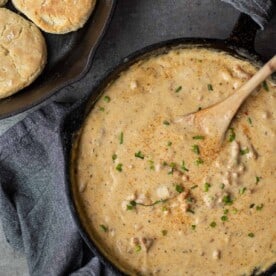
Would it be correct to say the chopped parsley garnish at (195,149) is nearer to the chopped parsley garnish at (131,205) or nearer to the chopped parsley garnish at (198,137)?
the chopped parsley garnish at (198,137)

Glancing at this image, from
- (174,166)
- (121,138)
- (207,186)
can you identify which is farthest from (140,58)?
(207,186)

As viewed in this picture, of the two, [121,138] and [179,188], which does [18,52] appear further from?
[179,188]

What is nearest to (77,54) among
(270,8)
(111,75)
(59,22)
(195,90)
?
(59,22)

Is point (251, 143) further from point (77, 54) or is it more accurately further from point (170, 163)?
point (77, 54)

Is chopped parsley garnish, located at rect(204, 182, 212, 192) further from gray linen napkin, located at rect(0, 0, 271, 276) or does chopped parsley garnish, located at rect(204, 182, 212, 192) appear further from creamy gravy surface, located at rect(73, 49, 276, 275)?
gray linen napkin, located at rect(0, 0, 271, 276)

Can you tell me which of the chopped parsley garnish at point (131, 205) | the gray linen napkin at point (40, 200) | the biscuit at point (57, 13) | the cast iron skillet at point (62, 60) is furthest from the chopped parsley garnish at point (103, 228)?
the biscuit at point (57, 13)
